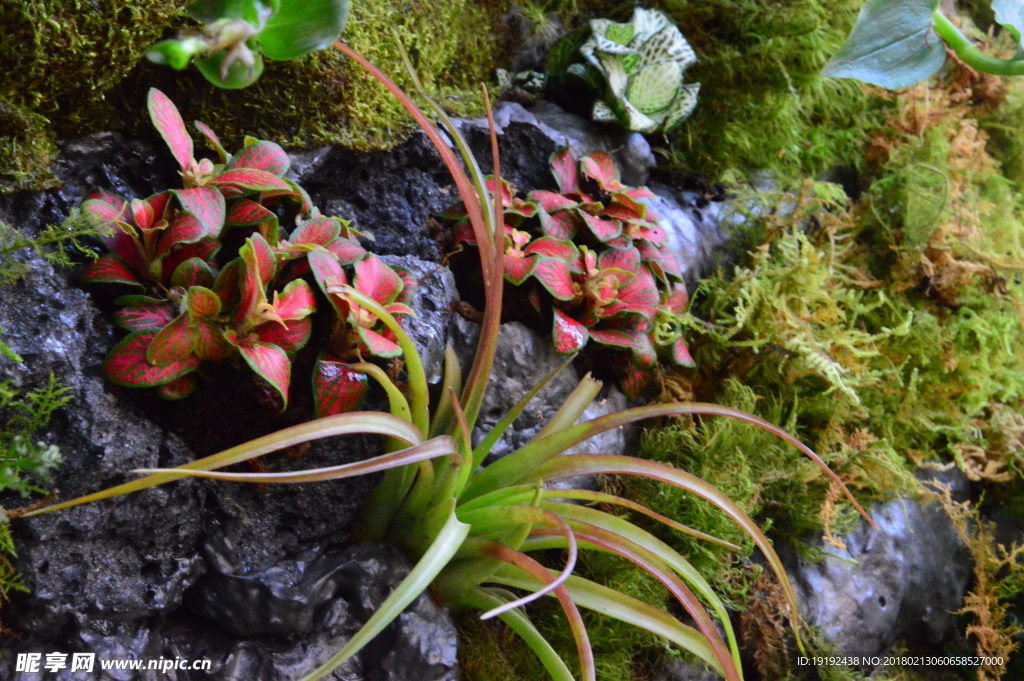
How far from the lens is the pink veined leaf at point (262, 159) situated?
110cm

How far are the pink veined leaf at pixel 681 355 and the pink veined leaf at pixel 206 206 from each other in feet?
3.21

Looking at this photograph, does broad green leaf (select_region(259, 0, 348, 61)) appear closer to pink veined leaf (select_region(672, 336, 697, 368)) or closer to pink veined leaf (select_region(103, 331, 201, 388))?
pink veined leaf (select_region(103, 331, 201, 388))

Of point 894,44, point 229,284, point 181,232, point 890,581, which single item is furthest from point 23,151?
point 890,581

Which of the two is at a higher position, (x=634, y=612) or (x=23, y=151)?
(x=23, y=151)

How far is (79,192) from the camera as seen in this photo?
1079 millimetres

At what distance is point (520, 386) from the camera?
1338mm

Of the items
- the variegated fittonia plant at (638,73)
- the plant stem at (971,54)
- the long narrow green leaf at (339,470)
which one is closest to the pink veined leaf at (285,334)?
the long narrow green leaf at (339,470)

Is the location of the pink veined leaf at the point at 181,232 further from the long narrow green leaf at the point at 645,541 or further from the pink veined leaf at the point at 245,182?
the long narrow green leaf at the point at 645,541

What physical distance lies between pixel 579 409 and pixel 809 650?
76cm

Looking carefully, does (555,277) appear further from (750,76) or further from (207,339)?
(750,76)

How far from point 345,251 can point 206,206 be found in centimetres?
22

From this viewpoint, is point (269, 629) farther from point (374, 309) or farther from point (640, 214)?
point (640, 214)

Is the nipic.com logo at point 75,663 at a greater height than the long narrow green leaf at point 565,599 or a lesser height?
lesser

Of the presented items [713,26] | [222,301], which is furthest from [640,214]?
[222,301]
